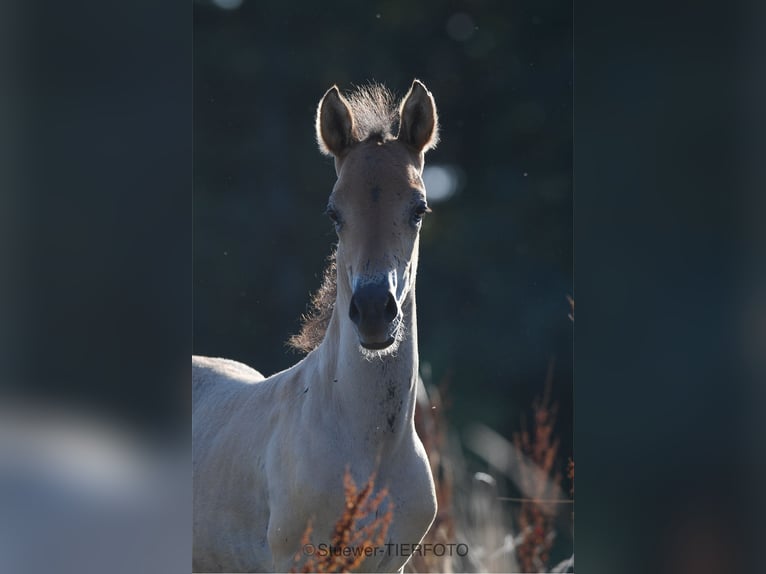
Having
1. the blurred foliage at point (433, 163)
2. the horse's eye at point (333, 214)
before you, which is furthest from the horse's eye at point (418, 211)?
the blurred foliage at point (433, 163)

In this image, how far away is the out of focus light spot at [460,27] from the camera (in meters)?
3.13

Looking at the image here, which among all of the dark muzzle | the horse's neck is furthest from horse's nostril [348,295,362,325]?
the horse's neck

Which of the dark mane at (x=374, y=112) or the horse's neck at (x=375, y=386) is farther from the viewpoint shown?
the dark mane at (x=374, y=112)

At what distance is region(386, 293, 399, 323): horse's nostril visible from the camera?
8.02ft

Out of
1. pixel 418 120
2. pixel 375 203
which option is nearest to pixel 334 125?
pixel 418 120

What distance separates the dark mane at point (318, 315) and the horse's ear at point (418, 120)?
49cm

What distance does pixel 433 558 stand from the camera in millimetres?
2873

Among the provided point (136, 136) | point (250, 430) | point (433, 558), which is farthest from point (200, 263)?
point (433, 558)

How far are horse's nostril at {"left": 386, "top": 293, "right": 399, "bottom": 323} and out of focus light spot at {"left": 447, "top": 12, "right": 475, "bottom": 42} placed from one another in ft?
3.92

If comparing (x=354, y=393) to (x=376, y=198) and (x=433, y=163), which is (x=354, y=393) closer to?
(x=376, y=198)

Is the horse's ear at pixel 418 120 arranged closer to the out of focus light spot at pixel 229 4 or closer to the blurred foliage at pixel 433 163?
the blurred foliage at pixel 433 163

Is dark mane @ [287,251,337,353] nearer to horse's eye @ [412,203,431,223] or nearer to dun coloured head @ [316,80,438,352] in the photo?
dun coloured head @ [316,80,438,352]

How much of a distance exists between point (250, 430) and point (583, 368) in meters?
1.40

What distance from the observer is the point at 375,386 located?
2801 millimetres
